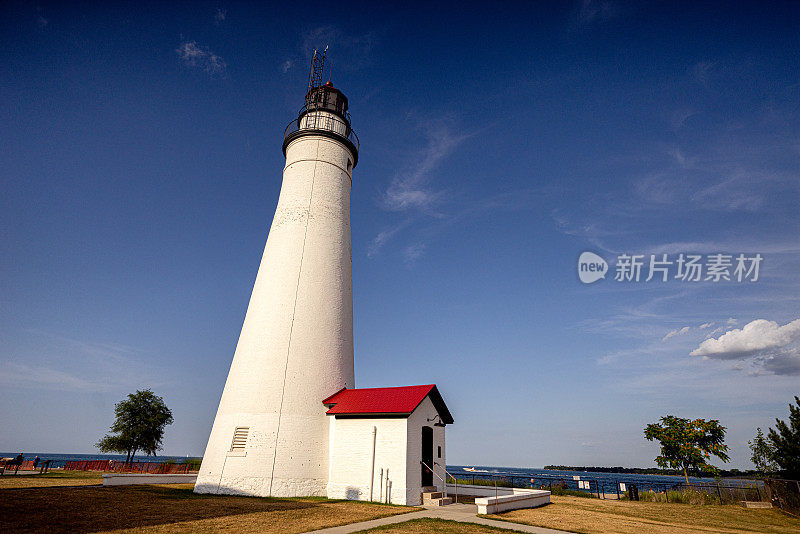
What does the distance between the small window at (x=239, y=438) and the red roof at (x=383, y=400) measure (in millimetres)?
3355

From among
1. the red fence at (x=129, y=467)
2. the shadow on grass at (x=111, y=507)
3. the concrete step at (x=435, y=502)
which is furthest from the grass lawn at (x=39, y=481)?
the concrete step at (x=435, y=502)

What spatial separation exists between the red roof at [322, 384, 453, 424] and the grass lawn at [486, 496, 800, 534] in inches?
195

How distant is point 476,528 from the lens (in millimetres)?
11867

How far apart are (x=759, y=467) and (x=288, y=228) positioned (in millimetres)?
65928

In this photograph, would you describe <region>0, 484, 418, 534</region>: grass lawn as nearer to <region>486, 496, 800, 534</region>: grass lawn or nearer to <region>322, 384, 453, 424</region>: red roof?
<region>322, 384, 453, 424</region>: red roof

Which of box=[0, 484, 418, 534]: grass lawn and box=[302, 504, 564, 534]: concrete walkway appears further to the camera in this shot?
box=[302, 504, 564, 534]: concrete walkway

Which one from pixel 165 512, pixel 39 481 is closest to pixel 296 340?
pixel 165 512

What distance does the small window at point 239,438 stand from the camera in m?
17.2

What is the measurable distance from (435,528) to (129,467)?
26479 mm

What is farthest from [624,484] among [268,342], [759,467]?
[759,467]

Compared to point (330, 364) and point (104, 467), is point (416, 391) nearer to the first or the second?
point (330, 364)

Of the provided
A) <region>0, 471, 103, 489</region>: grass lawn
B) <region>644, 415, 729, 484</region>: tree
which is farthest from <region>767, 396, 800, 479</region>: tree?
<region>0, 471, 103, 489</region>: grass lawn

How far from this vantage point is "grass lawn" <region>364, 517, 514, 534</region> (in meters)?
A: 10.9

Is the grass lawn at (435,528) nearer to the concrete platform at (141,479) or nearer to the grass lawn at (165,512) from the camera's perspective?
the grass lawn at (165,512)
